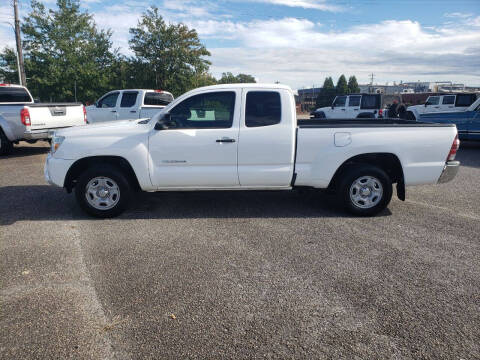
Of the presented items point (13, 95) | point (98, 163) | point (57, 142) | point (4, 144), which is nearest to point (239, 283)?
point (98, 163)

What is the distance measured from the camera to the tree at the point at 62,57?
1016 inches

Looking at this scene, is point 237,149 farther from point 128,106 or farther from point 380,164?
point 128,106

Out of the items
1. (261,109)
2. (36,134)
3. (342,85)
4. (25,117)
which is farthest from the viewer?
(342,85)

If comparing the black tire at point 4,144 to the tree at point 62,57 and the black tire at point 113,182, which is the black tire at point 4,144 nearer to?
the black tire at point 113,182

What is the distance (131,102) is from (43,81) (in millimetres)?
16528

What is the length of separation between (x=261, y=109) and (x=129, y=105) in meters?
8.85

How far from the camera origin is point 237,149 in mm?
5062

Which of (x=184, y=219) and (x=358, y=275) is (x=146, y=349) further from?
(x=184, y=219)

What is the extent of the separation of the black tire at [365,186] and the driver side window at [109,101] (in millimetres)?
10164

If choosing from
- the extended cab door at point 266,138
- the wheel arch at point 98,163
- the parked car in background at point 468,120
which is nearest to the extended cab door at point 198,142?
the extended cab door at point 266,138

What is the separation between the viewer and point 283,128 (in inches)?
199

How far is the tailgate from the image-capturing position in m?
9.66

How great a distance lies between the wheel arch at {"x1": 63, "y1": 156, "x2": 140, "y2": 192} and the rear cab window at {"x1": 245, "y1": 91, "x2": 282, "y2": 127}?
1.87m

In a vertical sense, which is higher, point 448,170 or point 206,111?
point 206,111
